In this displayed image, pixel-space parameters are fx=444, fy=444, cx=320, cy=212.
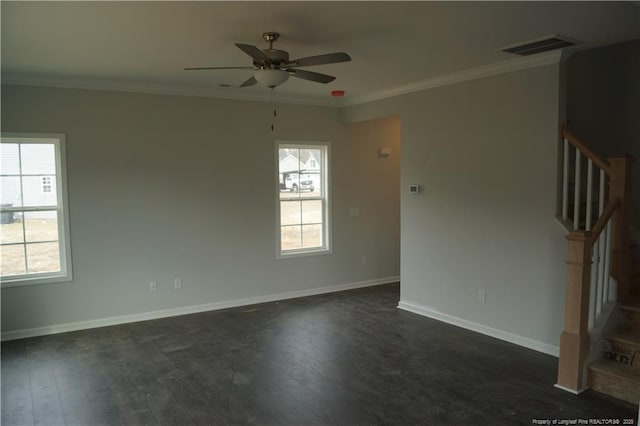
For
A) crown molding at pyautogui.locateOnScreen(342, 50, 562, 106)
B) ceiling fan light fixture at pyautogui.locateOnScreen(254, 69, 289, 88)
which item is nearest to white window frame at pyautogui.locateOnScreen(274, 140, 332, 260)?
crown molding at pyautogui.locateOnScreen(342, 50, 562, 106)

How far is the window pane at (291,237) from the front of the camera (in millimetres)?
6102

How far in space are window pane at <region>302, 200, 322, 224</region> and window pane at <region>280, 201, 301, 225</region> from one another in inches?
3.7

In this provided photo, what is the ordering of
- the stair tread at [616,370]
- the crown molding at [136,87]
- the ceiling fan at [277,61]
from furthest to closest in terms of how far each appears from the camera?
the crown molding at [136,87]
the stair tread at [616,370]
the ceiling fan at [277,61]

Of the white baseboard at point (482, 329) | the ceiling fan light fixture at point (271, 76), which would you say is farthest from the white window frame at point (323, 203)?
the ceiling fan light fixture at point (271, 76)

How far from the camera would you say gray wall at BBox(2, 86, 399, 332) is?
4723 millimetres

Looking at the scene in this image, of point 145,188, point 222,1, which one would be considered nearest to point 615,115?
point 222,1

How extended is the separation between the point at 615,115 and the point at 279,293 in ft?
14.6

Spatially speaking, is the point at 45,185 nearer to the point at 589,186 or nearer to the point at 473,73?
the point at 473,73

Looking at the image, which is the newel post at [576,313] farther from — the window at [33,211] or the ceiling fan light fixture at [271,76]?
the window at [33,211]

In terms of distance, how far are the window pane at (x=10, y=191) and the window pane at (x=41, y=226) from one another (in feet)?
0.54

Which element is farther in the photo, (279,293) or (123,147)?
(279,293)

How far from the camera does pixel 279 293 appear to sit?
601cm

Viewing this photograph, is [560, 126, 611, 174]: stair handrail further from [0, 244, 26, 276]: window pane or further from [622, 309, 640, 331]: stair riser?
[0, 244, 26, 276]: window pane

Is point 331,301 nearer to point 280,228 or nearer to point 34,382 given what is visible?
point 280,228
